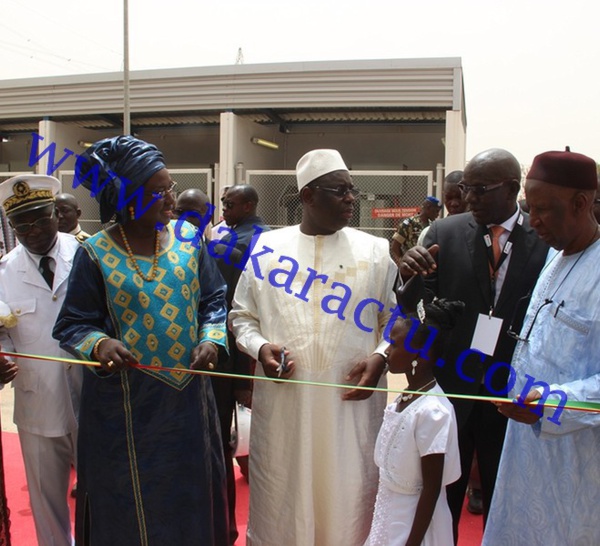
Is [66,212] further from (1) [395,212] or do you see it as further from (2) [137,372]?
(1) [395,212]

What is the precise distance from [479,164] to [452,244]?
387 mm

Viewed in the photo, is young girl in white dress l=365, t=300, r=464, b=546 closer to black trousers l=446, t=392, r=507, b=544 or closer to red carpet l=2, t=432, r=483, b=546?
black trousers l=446, t=392, r=507, b=544

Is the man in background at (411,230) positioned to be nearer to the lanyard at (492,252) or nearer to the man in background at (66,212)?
the man in background at (66,212)

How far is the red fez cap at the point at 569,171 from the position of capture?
206cm

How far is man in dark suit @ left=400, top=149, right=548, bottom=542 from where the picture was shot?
2635mm

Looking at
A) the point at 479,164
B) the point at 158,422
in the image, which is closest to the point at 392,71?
the point at 479,164

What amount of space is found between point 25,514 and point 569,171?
11.5ft

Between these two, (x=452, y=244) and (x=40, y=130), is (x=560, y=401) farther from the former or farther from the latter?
(x=40, y=130)

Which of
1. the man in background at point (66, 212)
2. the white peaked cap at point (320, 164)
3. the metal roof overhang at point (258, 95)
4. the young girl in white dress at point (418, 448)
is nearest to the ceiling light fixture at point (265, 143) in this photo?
the metal roof overhang at point (258, 95)

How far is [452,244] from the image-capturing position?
2.82 meters

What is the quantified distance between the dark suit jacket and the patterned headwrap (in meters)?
1.39

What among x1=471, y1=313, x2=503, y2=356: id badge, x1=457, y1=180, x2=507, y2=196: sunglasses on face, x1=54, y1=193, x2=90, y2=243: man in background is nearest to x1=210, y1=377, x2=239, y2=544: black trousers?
x1=471, y1=313, x2=503, y2=356: id badge

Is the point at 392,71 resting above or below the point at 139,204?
above

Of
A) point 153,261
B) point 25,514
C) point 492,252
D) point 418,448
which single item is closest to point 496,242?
point 492,252
